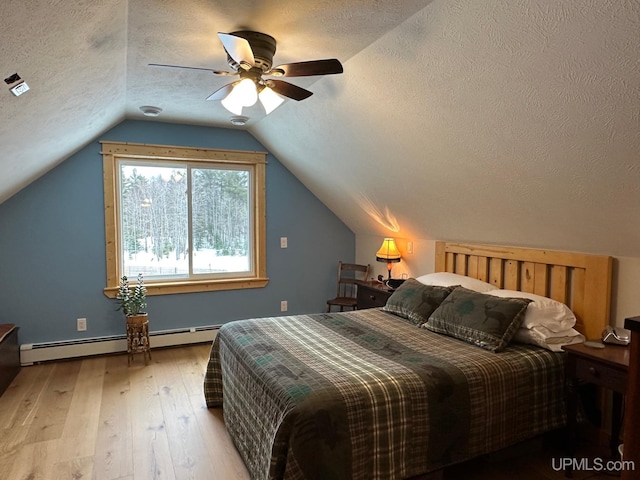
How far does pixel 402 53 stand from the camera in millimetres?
2146

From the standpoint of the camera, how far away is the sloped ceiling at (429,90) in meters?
1.59

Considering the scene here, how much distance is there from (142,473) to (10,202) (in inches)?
110

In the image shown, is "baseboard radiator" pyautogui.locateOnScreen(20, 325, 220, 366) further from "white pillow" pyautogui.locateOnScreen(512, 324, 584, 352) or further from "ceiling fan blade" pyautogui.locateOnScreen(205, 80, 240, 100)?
"white pillow" pyautogui.locateOnScreen(512, 324, 584, 352)

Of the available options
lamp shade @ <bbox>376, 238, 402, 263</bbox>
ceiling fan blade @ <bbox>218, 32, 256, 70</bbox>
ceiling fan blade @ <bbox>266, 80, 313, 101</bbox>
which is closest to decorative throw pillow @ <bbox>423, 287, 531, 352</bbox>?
lamp shade @ <bbox>376, 238, 402, 263</bbox>

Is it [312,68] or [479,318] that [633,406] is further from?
[312,68]

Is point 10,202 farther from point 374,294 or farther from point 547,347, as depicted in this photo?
point 547,347

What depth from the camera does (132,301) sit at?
3771mm

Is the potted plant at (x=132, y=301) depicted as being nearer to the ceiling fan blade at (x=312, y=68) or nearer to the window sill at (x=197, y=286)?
the window sill at (x=197, y=286)

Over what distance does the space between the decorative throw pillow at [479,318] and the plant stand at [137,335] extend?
8.49 feet

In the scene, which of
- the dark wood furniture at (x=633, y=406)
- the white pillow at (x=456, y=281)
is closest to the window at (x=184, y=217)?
the white pillow at (x=456, y=281)

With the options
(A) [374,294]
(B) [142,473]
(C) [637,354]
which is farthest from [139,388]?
(C) [637,354]

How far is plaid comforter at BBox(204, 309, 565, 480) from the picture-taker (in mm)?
1715

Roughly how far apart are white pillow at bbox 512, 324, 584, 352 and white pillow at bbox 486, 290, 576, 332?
24 mm

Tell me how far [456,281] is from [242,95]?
2126mm
